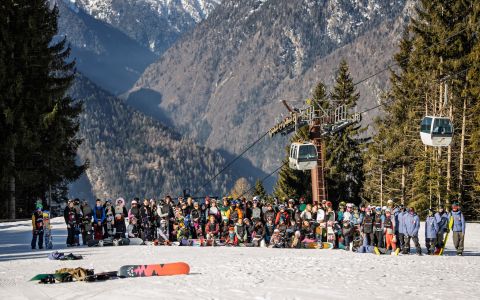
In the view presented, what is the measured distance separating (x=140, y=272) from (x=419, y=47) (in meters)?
36.0

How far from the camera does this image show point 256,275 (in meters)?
18.3

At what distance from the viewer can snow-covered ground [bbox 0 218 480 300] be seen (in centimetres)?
1567

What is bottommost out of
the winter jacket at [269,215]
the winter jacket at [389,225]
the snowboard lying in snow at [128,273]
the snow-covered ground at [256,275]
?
the snow-covered ground at [256,275]

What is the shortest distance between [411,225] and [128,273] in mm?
11030

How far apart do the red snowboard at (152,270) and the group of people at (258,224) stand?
9.19 meters

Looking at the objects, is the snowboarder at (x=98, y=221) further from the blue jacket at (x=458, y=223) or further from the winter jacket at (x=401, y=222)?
the blue jacket at (x=458, y=223)

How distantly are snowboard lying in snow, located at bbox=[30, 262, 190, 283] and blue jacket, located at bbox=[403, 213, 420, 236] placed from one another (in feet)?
31.2

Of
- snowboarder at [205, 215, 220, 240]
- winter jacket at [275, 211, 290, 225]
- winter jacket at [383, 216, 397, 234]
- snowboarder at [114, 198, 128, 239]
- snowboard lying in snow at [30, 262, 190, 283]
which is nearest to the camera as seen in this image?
snowboard lying in snow at [30, 262, 190, 283]

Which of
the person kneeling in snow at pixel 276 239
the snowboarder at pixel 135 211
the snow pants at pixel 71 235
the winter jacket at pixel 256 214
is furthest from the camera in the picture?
the snowboarder at pixel 135 211

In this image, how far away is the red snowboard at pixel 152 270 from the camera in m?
18.0

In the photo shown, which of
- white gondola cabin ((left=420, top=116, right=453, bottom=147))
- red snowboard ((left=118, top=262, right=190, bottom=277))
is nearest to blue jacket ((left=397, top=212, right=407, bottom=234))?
red snowboard ((left=118, top=262, right=190, bottom=277))

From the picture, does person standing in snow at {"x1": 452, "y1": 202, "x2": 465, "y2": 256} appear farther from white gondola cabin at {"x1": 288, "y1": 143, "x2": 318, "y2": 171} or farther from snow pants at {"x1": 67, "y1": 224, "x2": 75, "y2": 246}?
white gondola cabin at {"x1": 288, "y1": 143, "x2": 318, "y2": 171}

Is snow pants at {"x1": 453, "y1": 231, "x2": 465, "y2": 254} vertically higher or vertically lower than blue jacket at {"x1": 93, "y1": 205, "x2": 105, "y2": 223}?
lower

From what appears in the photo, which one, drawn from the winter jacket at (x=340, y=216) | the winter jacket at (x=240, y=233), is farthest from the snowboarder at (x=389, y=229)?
the winter jacket at (x=240, y=233)
